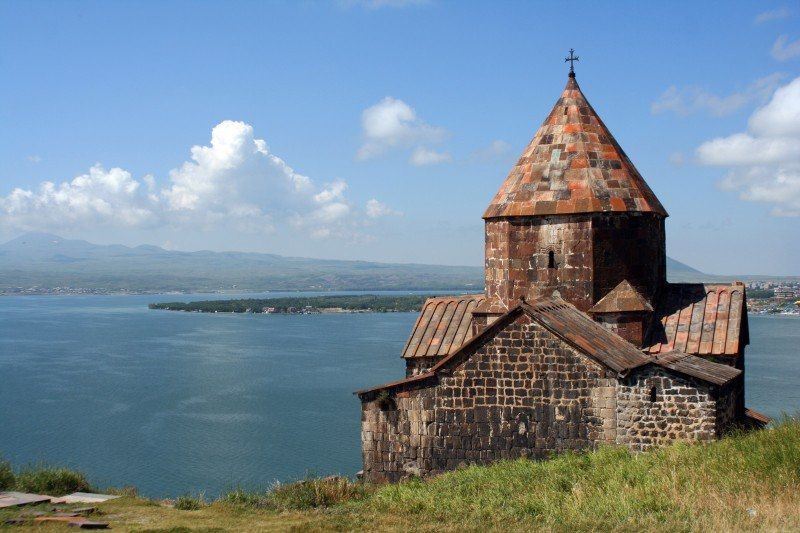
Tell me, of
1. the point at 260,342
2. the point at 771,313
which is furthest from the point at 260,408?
the point at 771,313

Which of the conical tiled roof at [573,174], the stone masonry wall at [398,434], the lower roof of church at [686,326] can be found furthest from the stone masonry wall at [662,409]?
the conical tiled roof at [573,174]

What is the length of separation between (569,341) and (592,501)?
8.34 feet

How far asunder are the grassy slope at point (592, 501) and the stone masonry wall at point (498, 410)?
2.40 ft

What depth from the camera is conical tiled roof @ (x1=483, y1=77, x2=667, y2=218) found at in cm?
1091

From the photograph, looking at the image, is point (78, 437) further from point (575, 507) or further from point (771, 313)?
point (771, 313)

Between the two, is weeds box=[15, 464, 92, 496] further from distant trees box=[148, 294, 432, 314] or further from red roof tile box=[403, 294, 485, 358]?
distant trees box=[148, 294, 432, 314]

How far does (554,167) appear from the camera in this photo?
11.3m

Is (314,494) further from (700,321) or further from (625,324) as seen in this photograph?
(700,321)

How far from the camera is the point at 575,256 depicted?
10.9 m

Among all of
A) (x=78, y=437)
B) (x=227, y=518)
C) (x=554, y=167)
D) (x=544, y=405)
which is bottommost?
(x=78, y=437)

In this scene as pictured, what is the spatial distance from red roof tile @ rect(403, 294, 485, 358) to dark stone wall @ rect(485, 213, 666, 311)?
44.2 inches

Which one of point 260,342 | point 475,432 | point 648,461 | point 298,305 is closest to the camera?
point 648,461

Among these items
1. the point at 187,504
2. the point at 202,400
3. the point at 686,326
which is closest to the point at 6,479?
the point at 187,504

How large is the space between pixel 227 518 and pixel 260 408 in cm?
2499
